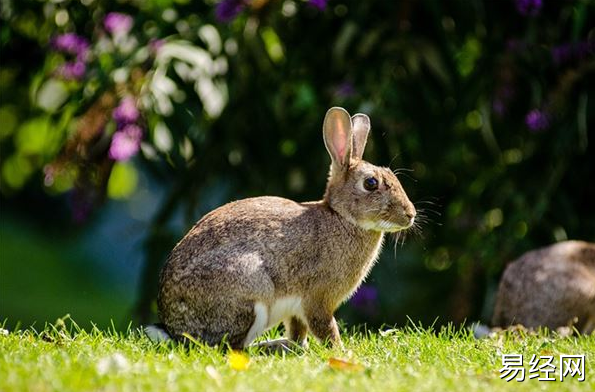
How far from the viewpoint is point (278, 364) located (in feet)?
16.5

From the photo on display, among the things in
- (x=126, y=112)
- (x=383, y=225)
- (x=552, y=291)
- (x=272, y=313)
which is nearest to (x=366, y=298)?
(x=552, y=291)

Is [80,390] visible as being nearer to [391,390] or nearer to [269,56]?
[391,390]

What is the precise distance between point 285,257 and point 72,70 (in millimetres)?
3401

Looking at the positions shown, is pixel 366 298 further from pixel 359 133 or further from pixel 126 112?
pixel 359 133

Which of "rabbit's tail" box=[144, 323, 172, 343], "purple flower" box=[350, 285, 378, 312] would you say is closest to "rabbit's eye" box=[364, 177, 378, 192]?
"rabbit's tail" box=[144, 323, 172, 343]

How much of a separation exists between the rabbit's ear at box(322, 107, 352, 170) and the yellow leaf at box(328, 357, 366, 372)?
4.75 feet

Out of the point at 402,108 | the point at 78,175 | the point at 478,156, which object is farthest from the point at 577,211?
the point at 78,175

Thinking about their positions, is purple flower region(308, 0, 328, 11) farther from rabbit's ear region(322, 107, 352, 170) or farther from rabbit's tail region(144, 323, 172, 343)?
rabbit's tail region(144, 323, 172, 343)

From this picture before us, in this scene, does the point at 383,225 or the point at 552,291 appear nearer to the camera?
the point at 383,225

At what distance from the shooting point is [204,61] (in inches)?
346

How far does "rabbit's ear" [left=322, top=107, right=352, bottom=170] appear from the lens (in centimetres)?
609

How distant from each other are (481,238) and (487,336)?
2395mm

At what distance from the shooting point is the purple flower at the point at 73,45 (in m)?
8.58

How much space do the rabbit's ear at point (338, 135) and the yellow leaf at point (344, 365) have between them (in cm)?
145
